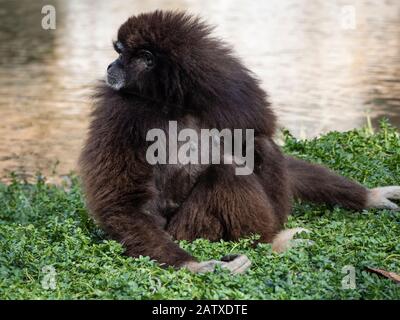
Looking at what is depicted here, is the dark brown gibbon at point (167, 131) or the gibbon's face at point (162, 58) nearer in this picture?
the dark brown gibbon at point (167, 131)

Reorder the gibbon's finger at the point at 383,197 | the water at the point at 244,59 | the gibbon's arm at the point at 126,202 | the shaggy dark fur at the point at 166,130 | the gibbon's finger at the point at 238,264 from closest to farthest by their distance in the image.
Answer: the gibbon's finger at the point at 238,264 → the gibbon's arm at the point at 126,202 → the shaggy dark fur at the point at 166,130 → the gibbon's finger at the point at 383,197 → the water at the point at 244,59

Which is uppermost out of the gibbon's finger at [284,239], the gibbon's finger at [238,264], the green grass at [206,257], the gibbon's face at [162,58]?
the gibbon's face at [162,58]

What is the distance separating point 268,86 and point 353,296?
9.16 meters

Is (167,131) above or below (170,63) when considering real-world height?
below

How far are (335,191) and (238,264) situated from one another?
6.69 feet

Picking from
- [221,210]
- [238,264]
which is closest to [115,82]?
[221,210]

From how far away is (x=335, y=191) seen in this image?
22.9ft

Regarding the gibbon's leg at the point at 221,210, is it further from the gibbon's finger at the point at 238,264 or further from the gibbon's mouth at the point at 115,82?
the gibbon's mouth at the point at 115,82

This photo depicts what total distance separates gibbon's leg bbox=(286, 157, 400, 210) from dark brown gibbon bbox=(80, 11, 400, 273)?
73cm

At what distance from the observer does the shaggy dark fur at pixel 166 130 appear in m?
5.87

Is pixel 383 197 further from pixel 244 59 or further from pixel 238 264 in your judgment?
pixel 244 59

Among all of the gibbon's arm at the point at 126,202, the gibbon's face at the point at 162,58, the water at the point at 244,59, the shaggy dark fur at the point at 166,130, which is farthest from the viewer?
the water at the point at 244,59

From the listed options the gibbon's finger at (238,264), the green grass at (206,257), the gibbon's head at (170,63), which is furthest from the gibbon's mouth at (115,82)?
the gibbon's finger at (238,264)
